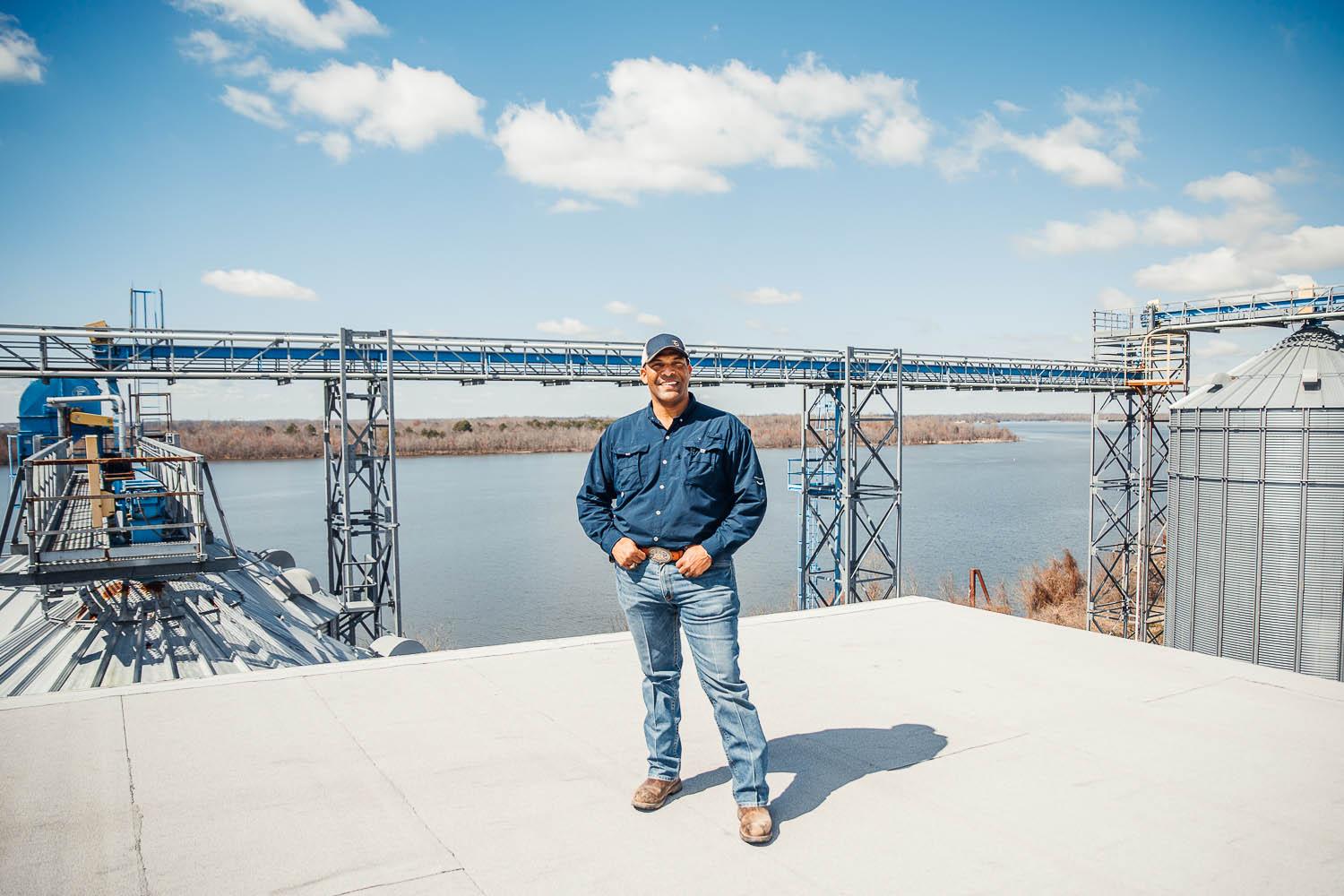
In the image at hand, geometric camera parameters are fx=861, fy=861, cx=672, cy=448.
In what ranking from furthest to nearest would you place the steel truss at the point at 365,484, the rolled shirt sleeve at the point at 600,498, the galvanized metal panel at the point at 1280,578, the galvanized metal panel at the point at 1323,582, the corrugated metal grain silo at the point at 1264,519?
the steel truss at the point at 365,484
the galvanized metal panel at the point at 1280,578
the corrugated metal grain silo at the point at 1264,519
the galvanized metal panel at the point at 1323,582
the rolled shirt sleeve at the point at 600,498

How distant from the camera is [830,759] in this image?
3.92 meters

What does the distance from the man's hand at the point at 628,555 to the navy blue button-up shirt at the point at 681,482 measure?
5cm

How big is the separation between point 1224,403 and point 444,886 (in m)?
11.9

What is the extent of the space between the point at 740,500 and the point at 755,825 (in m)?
1.18

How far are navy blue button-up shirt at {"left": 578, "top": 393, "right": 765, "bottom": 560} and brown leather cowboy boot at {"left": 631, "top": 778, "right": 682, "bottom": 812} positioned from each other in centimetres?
94

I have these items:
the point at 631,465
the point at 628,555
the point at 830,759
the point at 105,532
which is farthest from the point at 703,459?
the point at 105,532

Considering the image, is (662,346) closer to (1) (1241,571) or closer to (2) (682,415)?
(2) (682,415)

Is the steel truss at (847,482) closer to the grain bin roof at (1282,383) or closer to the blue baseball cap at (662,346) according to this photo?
the grain bin roof at (1282,383)

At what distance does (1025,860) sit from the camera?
2984 mm

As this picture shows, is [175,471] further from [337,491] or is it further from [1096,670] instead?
[1096,670]

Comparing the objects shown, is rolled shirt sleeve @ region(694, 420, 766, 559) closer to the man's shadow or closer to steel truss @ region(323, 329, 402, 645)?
the man's shadow

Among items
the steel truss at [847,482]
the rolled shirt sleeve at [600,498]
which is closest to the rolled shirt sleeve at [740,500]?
the rolled shirt sleeve at [600,498]

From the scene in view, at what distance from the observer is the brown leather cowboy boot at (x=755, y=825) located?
10.1 feet

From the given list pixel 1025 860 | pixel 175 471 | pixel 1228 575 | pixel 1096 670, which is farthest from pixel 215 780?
pixel 1228 575
